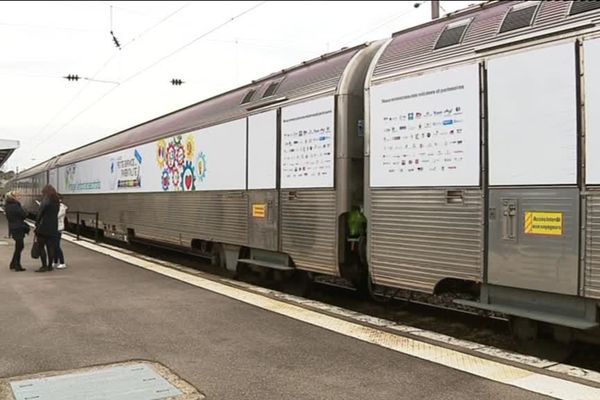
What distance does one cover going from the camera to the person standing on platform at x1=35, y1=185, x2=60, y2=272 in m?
10.4

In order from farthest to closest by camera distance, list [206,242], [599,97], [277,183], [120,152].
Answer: [120,152] → [206,242] → [277,183] → [599,97]

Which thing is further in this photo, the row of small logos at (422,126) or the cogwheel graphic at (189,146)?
the cogwheel graphic at (189,146)

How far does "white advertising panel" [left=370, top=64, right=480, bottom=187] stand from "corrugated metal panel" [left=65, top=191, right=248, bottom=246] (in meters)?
3.33

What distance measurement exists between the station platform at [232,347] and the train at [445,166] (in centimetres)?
75

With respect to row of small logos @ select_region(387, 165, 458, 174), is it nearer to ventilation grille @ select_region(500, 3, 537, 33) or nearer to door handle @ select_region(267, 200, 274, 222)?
ventilation grille @ select_region(500, 3, 537, 33)

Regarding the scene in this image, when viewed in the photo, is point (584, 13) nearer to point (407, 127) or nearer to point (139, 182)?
point (407, 127)

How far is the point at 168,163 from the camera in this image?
12.5 m

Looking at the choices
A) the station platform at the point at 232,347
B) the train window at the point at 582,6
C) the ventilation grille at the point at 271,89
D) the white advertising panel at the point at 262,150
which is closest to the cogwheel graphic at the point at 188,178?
the white advertising panel at the point at 262,150

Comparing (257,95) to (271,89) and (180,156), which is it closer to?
(271,89)

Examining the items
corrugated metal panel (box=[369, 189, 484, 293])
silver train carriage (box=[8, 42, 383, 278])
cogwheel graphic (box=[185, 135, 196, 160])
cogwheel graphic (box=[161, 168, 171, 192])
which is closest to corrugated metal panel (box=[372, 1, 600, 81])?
silver train carriage (box=[8, 42, 383, 278])

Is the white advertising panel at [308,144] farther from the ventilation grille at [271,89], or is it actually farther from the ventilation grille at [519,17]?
the ventilation grille at [519,17]

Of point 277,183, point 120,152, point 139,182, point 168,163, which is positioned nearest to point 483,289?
point 277,183

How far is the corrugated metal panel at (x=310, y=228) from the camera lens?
23.2ft

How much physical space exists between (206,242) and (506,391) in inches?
292
